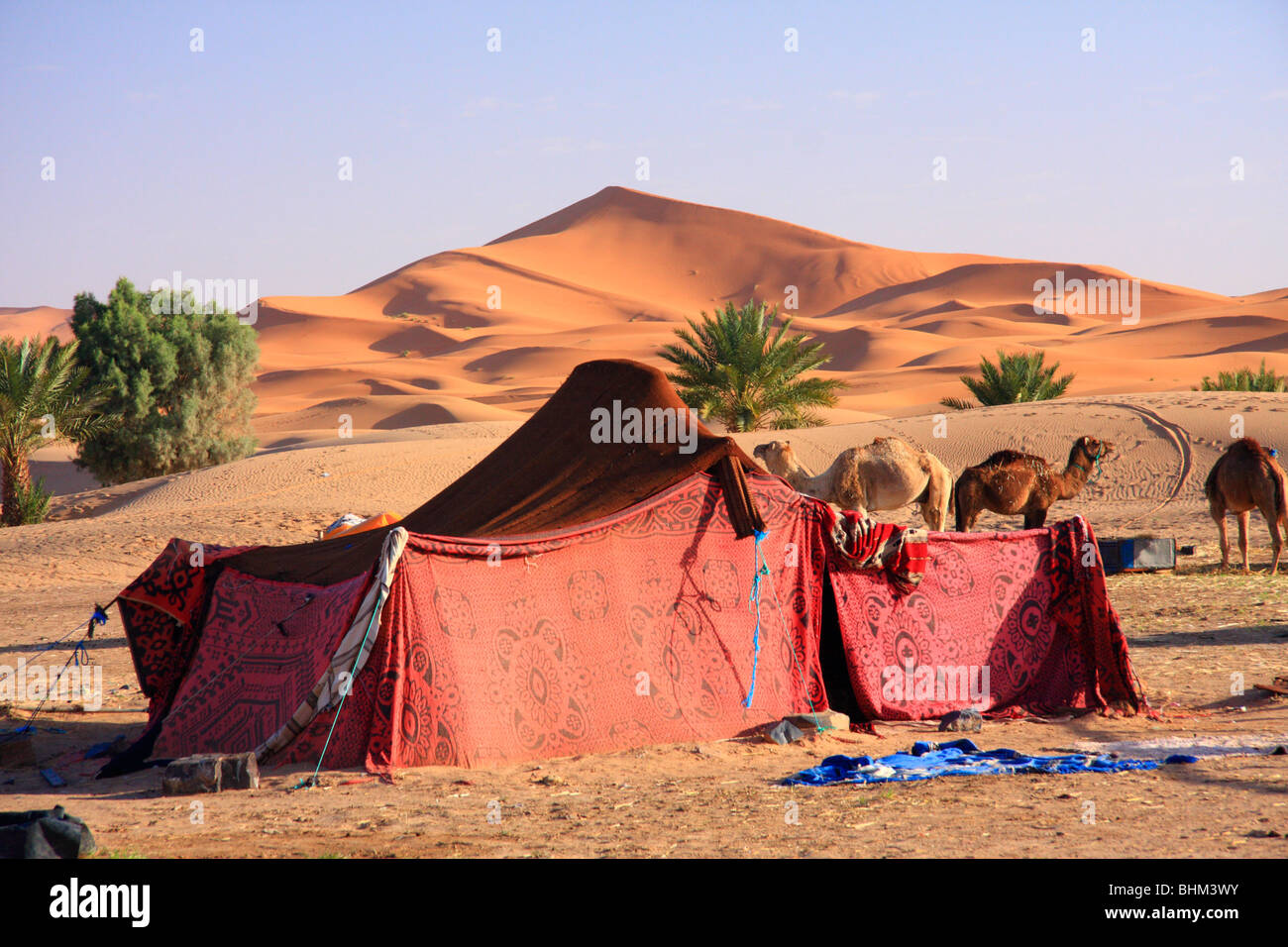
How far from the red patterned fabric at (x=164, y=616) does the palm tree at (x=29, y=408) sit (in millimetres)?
17641

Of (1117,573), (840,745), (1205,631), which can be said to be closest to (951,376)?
(1117,573)

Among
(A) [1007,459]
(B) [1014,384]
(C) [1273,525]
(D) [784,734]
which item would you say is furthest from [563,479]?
(B) [1014,384]

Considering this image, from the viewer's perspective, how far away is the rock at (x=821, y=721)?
848 centimetres

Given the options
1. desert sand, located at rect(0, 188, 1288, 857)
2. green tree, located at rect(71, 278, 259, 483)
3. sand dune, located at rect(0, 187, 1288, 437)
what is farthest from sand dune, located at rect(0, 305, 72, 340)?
green tree, located at rect(71, 278, 259, 483)

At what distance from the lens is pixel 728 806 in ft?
21.7

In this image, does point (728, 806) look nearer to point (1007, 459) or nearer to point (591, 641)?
point (591, 641)

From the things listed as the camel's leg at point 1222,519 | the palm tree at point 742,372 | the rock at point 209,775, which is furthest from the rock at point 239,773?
the palm tree at point 742,372

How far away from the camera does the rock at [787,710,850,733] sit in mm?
8477

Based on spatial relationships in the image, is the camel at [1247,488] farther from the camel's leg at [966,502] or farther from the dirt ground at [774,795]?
the camel's leg at [966,502]

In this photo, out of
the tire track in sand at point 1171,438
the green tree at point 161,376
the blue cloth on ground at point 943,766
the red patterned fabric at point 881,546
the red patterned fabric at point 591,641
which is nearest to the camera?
the blue cloth on ground at point 943,766

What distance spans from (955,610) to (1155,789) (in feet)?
8.57

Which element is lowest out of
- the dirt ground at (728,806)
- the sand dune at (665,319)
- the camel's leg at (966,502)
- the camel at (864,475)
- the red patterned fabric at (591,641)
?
the dirt ground at (728,806)

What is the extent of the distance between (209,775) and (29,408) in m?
20.3
